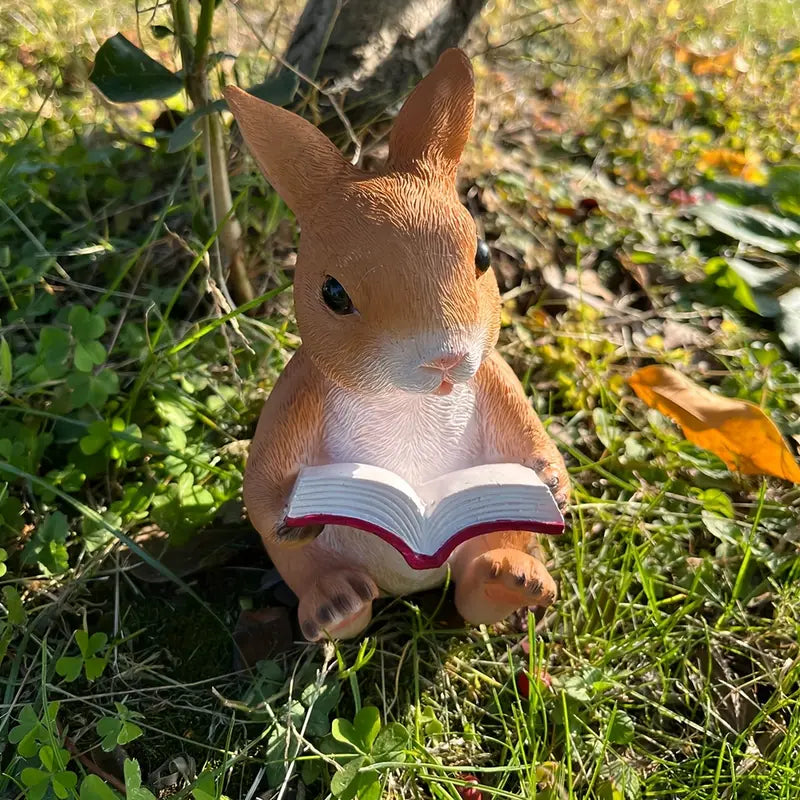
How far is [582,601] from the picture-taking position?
1599 mm

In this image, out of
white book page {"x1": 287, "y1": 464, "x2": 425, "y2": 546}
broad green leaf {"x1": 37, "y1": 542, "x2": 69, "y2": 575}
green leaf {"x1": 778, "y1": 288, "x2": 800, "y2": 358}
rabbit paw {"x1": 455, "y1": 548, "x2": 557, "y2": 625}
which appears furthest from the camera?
green leaf {"x1": 778, "y1": 288, "x2": 800, "y2": 358}

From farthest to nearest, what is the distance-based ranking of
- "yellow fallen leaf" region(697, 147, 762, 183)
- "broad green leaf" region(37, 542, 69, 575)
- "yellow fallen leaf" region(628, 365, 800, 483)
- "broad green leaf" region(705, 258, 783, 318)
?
"yellow fallen leaf" region(697, 147, 762, 183) → "broad green leaf" region(705, 258, 783, 318) → "yellow fallen leaf" region(628, 365, 800, 483) → "broad green leaf" region(37, 542, 69, 575)

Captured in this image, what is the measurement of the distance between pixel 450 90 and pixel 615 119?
2.26 m

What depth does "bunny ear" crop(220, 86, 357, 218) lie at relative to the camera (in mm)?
1178

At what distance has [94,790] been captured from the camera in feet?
3.78

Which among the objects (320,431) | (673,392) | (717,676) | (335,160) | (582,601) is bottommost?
(717,676)

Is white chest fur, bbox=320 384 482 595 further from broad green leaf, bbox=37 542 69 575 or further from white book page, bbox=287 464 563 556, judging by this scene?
broad green leaf, bbox=37 542 69 575

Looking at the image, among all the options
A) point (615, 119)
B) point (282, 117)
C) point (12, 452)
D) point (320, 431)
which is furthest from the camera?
point (615, 119)

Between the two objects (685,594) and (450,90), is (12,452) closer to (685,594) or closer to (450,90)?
(450,90)

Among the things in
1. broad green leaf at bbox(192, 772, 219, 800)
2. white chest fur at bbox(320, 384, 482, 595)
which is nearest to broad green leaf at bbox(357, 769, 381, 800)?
broad green leaf at bbox(192, 772, 219, 800)

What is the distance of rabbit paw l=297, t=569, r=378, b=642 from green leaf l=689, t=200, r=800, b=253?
1.80 meters

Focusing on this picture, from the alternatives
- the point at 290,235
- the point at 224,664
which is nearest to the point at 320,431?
the point at 224,664

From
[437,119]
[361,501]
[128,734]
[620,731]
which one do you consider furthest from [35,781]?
[437,119]

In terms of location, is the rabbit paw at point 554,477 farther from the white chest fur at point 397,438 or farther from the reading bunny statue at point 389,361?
the white chest fur at point 397,438
